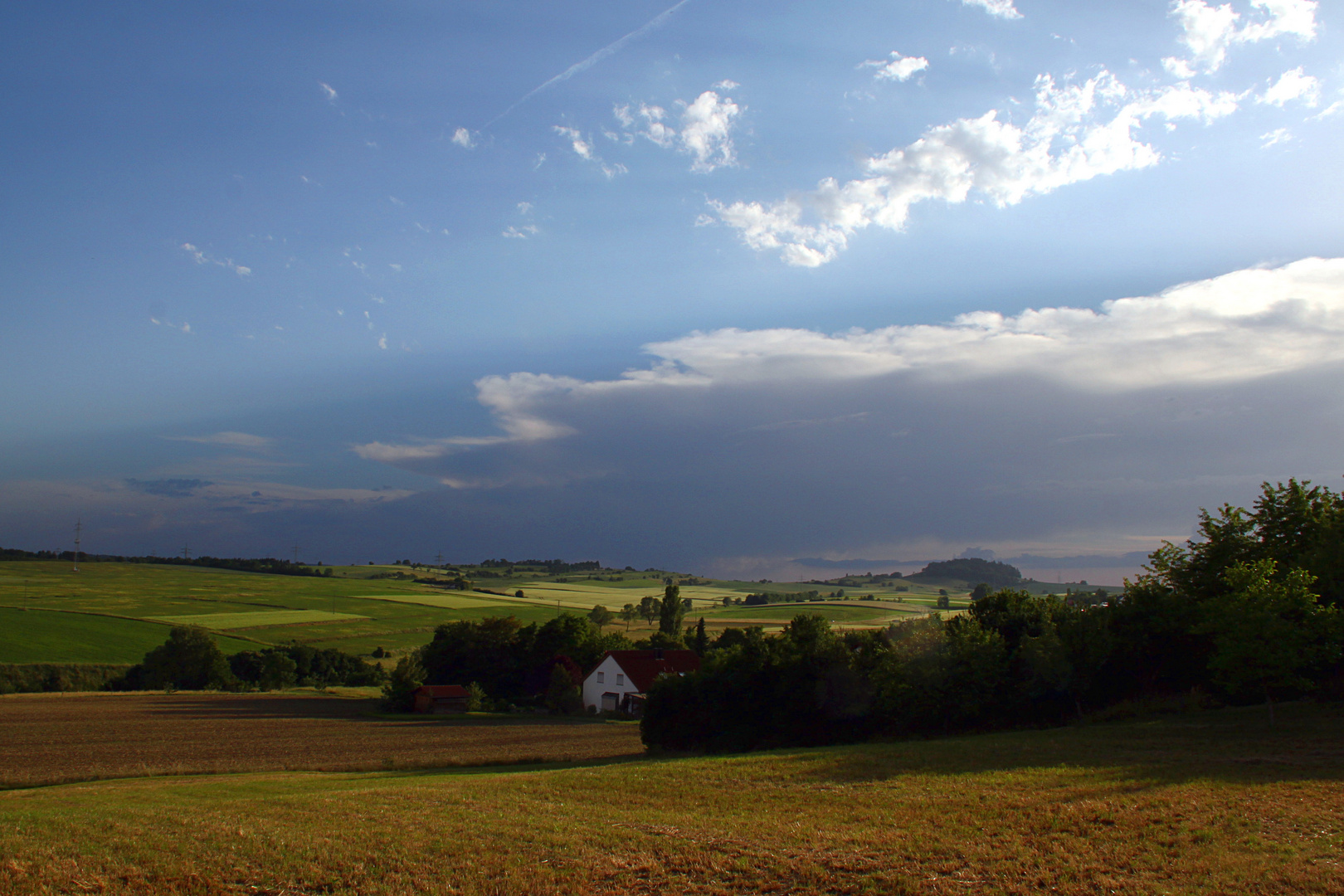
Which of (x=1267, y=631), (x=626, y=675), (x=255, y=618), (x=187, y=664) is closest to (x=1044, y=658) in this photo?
(x=1267, y=631)

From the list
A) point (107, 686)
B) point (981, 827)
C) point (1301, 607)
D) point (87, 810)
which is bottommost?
point (107, 686)

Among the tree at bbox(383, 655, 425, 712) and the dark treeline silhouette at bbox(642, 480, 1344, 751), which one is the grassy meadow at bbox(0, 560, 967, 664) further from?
the dark treeline silhouette at bbox(642, 480, 1344, 751)

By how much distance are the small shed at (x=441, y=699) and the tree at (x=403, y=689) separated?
61cm

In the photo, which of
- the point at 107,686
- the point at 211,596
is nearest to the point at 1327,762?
the point at 107,686

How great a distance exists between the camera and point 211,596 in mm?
138875

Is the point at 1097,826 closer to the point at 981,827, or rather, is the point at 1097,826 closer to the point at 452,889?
the point at 981,827

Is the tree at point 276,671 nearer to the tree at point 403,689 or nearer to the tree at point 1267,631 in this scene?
the tree at point 403,689

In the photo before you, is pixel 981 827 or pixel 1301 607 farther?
pixel 1301 607

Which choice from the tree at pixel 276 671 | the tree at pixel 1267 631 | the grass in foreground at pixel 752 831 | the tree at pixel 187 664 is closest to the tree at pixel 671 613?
the tree at pixel 276 671

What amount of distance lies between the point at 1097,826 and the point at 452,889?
11953 mm

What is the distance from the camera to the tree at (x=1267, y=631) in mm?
27859

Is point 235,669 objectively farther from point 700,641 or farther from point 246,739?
point 700,641

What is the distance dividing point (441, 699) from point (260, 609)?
73557 millimetres

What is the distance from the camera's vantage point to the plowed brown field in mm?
33844
